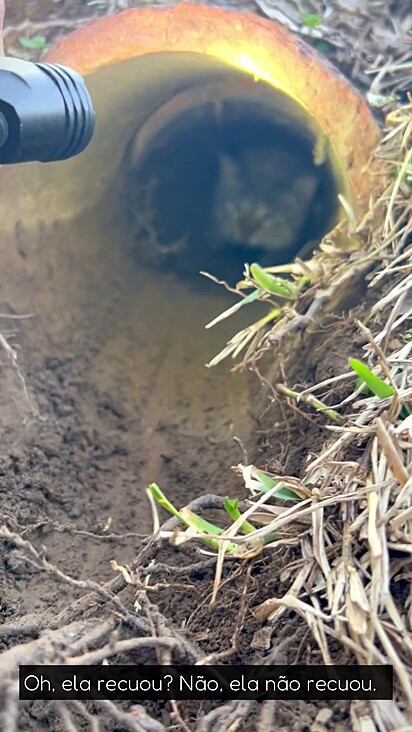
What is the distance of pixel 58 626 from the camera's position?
86 cm

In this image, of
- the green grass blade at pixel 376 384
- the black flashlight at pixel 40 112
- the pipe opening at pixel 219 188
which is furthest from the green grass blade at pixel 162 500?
the pipe opening at pixel 219 188

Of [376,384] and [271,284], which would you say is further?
[271,284]

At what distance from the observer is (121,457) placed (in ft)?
4.83

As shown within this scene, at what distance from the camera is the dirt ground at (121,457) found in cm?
84

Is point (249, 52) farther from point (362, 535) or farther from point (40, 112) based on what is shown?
point (362, 535)

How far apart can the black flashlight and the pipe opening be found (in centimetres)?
57

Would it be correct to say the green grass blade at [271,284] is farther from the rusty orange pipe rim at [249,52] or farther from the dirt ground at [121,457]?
the rusty orange pipe rim at [249,52]

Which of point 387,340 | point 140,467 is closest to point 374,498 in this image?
point 387,340

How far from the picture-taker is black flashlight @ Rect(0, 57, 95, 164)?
1.14 meters

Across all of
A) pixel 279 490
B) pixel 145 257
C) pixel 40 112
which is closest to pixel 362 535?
pixel 279 490

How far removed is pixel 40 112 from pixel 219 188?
33.8 inches

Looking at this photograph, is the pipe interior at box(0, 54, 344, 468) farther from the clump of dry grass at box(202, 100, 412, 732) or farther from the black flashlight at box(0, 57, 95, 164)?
the clump of dry grass at box(202, 100, 412, 732)

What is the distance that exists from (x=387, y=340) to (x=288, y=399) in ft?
0.78

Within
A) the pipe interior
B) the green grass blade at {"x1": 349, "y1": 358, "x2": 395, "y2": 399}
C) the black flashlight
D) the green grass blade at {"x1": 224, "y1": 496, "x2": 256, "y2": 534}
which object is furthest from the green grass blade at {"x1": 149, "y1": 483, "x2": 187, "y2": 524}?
the black flashlight
